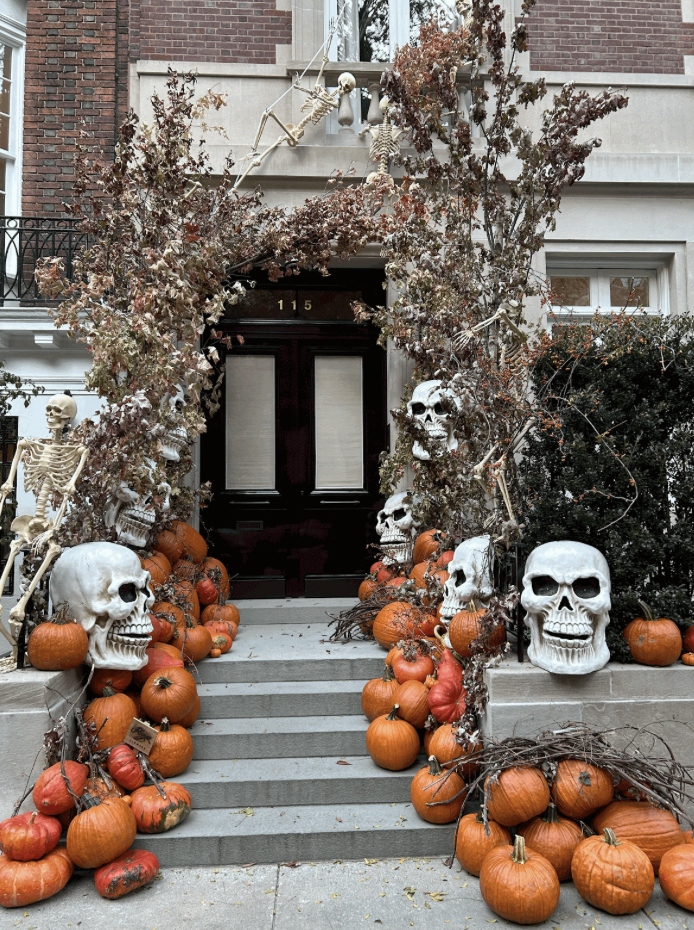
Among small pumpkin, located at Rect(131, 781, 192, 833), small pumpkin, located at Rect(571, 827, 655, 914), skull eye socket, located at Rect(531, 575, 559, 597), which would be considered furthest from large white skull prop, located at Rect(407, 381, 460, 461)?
small pumpkin, located at Rect(131, 781, 192, 833)

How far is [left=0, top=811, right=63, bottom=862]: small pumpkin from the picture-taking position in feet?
10.9

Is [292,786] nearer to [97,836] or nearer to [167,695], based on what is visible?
[167,695]

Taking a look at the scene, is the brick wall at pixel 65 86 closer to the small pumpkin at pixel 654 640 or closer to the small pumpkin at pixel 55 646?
the small pumpkin at pixel 55 646

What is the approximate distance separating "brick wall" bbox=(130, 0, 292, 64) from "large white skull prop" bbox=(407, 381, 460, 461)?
13.8ft

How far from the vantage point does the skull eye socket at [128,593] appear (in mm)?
4129

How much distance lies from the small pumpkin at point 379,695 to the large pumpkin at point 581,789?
120 centimetres

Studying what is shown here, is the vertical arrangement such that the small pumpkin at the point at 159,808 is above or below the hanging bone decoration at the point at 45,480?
below

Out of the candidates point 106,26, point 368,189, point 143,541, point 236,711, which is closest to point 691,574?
point 236,711

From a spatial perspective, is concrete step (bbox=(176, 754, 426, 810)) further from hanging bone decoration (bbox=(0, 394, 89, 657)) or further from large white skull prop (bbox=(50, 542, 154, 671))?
hanging bone decoration (bbox=(0, 394, 89, 657))

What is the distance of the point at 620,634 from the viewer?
4074mm

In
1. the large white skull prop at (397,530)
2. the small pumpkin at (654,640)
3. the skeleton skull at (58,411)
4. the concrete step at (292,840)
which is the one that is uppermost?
the skeleton skull at (58,411)

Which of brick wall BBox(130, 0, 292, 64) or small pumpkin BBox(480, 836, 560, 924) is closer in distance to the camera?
small pumpkin BBox(480, 836, 560, 924)

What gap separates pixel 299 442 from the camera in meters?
7.27

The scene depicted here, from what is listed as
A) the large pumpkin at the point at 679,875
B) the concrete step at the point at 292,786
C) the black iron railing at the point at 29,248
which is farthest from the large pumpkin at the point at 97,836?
the black iron railing at the point at 29,248
